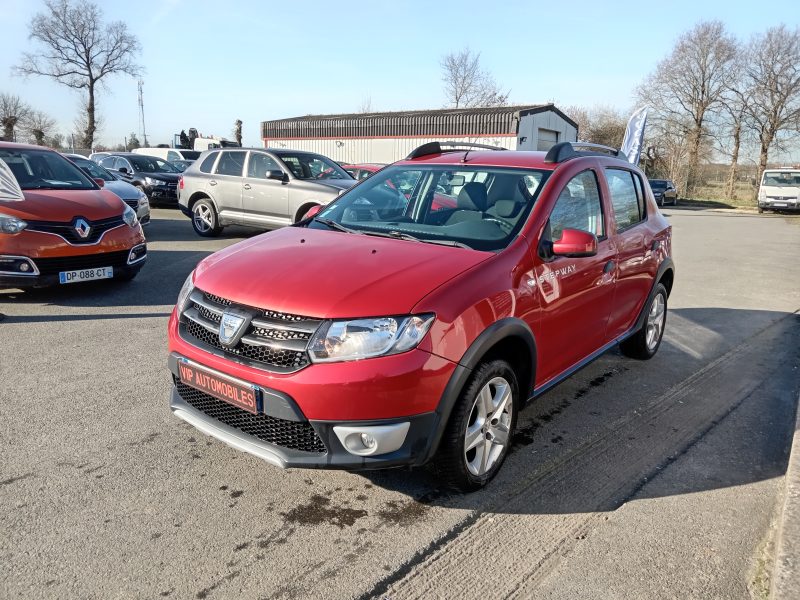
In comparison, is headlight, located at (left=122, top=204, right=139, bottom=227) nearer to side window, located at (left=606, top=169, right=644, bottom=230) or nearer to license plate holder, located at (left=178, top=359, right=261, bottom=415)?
license plate holder, located at (left=178, top=359, right=261, bottom=415)

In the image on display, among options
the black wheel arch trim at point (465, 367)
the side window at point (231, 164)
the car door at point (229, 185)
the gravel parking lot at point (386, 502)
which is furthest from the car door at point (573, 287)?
the side window at point (231, 164)

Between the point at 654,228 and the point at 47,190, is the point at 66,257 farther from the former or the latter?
the point at 654,228

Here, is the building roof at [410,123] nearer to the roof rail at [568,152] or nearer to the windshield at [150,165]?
the windshield at [150,165]

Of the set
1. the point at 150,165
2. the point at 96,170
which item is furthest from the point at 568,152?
the point at 150,165

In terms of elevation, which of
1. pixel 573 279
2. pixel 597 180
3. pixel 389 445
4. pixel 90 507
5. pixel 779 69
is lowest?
pixel 90 507

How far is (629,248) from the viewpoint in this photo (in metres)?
4.52

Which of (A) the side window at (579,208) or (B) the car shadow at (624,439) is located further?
(A) the side window at (579,208)

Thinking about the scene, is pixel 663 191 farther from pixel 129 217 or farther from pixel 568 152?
pixel 568 152

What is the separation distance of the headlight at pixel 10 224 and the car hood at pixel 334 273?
3.72 m

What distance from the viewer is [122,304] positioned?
6.68 m

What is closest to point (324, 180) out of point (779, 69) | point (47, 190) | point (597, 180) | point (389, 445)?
point (47, 190)

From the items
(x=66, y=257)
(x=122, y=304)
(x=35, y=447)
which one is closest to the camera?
(x=35, y=447)

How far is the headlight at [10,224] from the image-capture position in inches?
233

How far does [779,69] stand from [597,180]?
46.8m
